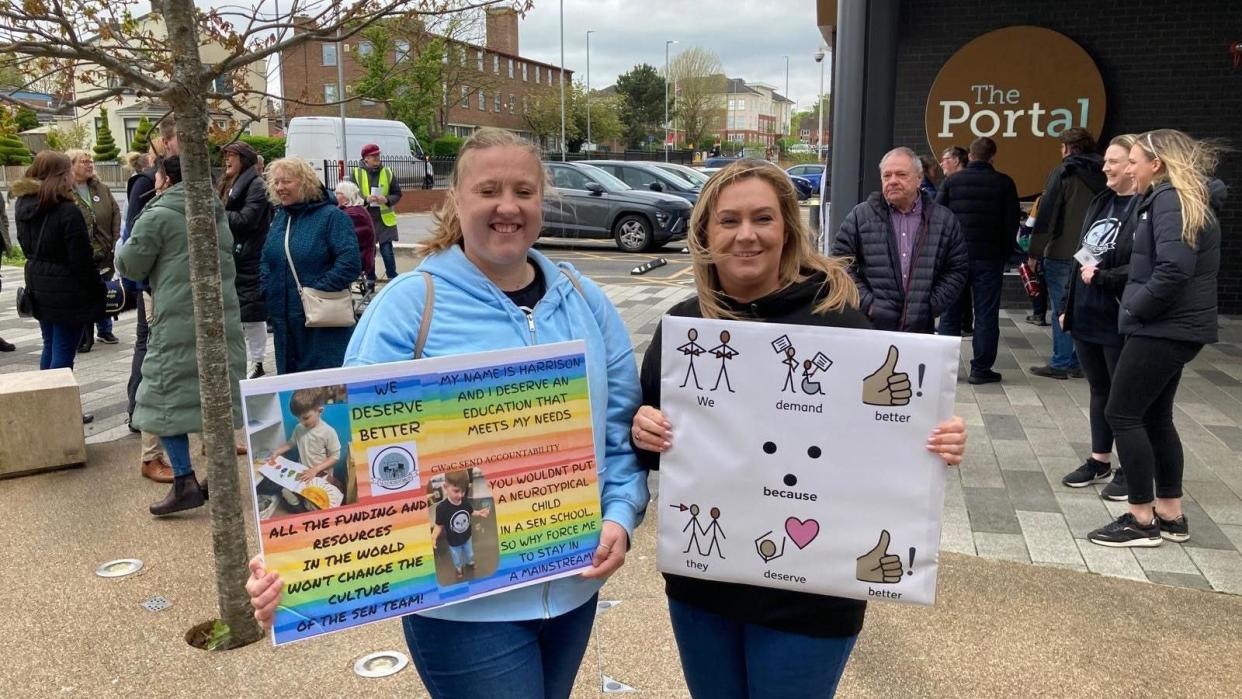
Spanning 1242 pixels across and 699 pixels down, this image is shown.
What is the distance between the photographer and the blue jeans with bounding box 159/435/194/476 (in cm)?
477

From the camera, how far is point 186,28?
3.10m

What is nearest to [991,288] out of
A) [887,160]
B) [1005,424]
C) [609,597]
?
[1005,424]

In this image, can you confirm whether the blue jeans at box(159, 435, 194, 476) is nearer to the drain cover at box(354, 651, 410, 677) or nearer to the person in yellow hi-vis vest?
the drain cover at box(354, 651, 410, 677)

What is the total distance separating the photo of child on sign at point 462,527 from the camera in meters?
1.83

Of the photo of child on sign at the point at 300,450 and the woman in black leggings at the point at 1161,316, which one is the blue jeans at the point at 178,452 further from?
the woman in black leggings at the point at 1161,316

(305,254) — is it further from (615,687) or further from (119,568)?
(615,687)

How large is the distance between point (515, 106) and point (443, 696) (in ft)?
231

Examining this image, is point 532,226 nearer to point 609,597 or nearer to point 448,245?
point 448,245

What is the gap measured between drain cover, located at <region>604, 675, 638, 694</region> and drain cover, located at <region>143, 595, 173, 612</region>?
6.42 feet

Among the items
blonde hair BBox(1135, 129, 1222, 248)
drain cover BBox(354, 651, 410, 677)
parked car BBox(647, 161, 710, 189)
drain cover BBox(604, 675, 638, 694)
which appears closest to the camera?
drain cover BBox(604, 675, 638, 694)

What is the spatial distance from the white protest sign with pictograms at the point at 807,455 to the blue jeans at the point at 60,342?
611 cm

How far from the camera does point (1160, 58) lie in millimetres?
10336

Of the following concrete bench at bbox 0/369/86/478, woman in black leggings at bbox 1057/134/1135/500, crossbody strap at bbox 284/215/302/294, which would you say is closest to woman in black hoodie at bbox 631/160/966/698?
woman in black leggings at bbox 1057/134/1135/500

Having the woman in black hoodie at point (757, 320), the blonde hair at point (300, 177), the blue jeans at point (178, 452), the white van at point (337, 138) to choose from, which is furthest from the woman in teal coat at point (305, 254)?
the white van at point (337, 138)
